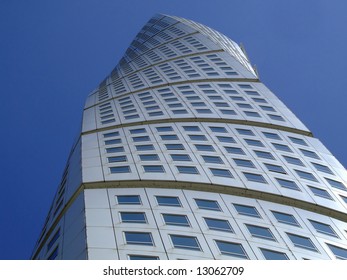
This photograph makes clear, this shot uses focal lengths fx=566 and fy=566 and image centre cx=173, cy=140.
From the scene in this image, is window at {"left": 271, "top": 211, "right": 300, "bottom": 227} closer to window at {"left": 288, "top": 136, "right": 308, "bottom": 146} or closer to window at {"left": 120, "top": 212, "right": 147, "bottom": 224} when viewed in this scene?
window at {"left": 120, "top": 212, "right": 147, "bottom": 224}

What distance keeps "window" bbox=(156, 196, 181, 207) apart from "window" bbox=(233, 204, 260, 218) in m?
2.41

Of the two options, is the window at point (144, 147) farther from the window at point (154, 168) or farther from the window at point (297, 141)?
the window at point (297, 141)

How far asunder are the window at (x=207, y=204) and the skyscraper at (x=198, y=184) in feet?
0.29

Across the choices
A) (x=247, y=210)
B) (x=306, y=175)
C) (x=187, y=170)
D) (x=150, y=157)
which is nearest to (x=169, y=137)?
(x=150, y=157)

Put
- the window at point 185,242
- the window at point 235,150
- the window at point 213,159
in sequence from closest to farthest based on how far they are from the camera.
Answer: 1. the window at point 185,242
2. the window at point 213,159
3. the window at point 235,150

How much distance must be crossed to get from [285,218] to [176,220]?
Answer: 4.79m

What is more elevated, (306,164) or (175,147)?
(175,147)

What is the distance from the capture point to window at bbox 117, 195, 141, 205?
22.2 meters

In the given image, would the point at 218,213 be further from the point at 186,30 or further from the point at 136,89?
the point at 186,30

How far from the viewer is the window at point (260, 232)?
2047 cm

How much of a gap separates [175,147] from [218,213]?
8.31 meters

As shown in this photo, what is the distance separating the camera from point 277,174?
2711cm

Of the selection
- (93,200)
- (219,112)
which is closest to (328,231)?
(93,200)

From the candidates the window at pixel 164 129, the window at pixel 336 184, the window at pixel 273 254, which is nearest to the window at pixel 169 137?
the window at pixel 164 129
